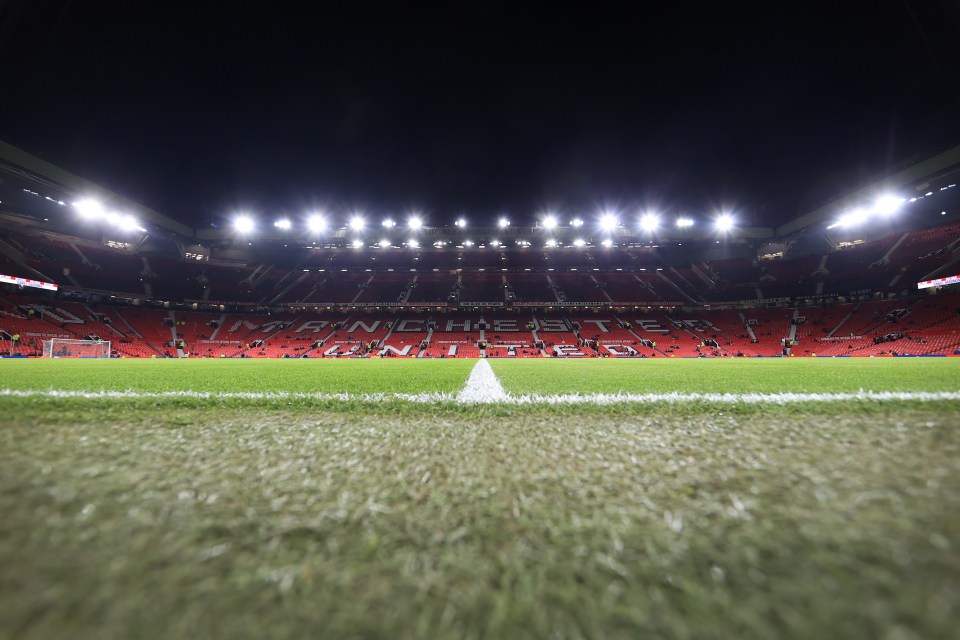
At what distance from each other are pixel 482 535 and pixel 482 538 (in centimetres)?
1

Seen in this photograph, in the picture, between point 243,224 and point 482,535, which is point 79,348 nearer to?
point 243,224

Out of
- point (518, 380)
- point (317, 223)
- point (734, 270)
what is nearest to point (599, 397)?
point (518, 380)

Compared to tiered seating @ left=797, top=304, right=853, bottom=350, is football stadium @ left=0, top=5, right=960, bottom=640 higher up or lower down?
lower down

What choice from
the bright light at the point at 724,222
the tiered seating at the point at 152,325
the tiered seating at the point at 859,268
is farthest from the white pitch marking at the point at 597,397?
the tiered seating at the point at 859,268

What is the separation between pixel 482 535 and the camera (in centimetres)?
73

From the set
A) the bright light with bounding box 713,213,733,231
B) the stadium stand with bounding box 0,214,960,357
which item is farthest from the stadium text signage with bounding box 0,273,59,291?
the bright light with bounding box 713,213,733,231

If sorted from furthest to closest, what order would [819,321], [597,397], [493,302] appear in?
1. [493,302]
2. [819,321]
3. [597,397]

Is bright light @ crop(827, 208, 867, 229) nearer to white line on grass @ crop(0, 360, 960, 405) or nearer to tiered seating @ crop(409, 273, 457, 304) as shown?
tiered seating @ crop(409, 273, 457, 304)

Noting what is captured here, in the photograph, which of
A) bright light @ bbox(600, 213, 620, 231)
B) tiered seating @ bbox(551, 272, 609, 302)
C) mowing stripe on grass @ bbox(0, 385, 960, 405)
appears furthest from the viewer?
tiered seating @ bbox(551, 272, 609, 302)

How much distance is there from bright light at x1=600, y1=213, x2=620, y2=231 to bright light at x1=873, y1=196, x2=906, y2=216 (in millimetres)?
19143

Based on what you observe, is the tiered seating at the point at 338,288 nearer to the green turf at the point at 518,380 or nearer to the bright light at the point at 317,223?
the bright light at the point at 317,223

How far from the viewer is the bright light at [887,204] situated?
972 inches

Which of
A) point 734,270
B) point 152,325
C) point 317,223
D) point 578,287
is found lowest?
point 152,325

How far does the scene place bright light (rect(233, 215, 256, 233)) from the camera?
97.9 feet
